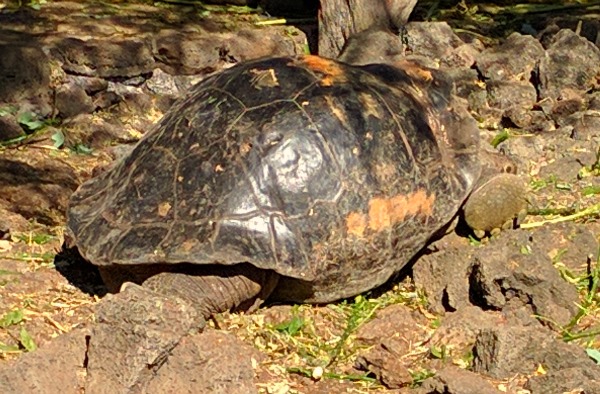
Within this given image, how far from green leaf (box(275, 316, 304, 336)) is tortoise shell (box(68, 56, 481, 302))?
0.49ft

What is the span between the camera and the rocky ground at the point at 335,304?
5.07 m

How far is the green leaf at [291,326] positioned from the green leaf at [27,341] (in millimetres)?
1009

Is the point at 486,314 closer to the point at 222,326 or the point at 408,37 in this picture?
the point at 222,326

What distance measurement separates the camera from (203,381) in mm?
4512

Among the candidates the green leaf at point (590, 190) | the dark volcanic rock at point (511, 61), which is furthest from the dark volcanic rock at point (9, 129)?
the green leaf at point (590, 190)

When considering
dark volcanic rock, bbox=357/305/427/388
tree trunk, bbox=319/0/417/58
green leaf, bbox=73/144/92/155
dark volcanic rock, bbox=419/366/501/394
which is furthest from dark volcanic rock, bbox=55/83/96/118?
dark volcanic rock, bbox=419/366/501/394

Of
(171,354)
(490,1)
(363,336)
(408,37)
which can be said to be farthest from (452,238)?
(490,1)

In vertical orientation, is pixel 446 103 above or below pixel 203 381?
above

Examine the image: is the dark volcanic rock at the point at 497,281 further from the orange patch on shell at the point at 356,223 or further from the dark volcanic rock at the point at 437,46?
the dark volcanic rock at the point at 437,46

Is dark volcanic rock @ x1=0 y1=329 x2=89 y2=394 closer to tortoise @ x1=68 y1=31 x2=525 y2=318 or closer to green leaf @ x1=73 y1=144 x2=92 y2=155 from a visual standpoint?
tortoise @ x1=68 y1=31 x2=525 y2=318

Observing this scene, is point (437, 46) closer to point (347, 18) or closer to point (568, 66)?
point (347, 18)

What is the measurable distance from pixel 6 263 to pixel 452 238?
206 cm

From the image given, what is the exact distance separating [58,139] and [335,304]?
2.37m

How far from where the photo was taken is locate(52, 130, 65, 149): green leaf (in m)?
7.36
